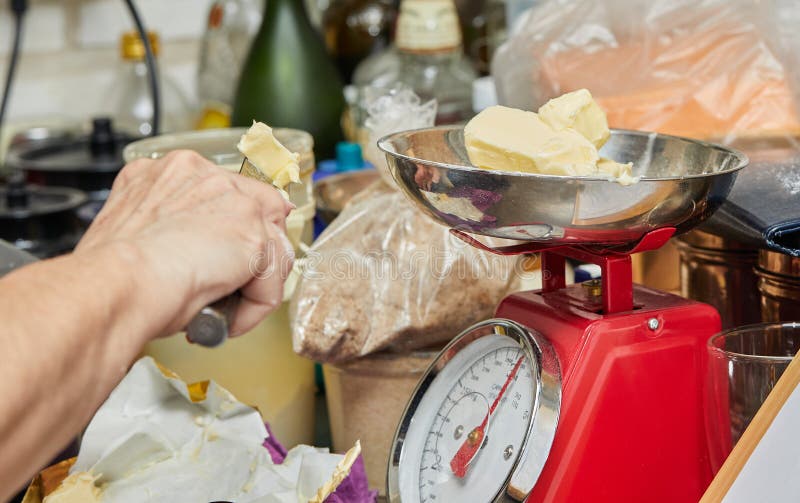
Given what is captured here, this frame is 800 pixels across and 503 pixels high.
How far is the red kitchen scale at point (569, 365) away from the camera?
60cm

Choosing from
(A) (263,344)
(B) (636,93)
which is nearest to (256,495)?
(A) (263,344)

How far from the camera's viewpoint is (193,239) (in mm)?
518

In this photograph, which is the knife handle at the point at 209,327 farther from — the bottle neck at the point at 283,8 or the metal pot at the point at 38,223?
the bottle neck at the point at 283,8

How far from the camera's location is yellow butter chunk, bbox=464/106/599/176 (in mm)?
620

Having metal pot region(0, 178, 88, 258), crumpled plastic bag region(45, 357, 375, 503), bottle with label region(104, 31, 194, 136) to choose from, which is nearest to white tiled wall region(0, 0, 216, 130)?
bottle with label region(104, 31, 194, 136)

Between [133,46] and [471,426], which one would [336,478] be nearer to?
[471,426]

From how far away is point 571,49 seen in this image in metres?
1.05

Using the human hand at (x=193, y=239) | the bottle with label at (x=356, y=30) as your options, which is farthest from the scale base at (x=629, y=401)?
the bottle with label at (x=356, y=30)

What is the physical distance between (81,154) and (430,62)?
1.80 ft

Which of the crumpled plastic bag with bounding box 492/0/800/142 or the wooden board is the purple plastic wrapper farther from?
the crumpled plastic bag with bounding box 492/0/800/142

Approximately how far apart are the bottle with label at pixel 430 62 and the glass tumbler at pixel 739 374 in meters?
0.80

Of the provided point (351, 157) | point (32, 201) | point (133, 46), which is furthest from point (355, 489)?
point (133, 46)

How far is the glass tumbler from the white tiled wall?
134 cm

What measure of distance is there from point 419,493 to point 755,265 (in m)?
0.35
